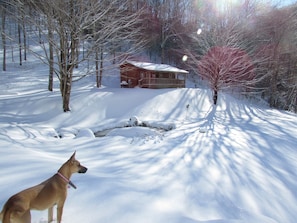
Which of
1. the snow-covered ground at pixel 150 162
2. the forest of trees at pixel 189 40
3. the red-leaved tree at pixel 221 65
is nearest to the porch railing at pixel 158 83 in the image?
the forest of trees at pixel 189 40

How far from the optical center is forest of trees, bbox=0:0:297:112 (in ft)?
34.1

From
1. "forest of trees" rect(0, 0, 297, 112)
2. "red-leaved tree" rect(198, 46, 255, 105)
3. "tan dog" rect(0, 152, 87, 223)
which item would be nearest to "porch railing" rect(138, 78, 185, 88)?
"forest of trees" rect(0, 0, 297, 112)

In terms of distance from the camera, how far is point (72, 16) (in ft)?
32.6

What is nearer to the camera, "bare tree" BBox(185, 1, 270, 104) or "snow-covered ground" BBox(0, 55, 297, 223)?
"snow-covered ground" BBox(0, 55, 297, 223)

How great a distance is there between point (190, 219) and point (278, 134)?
8.73 meters

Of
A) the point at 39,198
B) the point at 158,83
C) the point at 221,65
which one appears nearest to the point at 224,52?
the point at 221,65

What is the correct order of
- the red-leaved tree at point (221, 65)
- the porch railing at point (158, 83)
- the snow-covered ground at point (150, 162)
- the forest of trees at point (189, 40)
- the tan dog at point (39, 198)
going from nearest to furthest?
the tan dog at point (39, 198), the snow-covered ground at point (150, 162), the forest of trees at point (189, 40), the red-leaved tree at point (221, 65), the porch railing at point (158, 83)

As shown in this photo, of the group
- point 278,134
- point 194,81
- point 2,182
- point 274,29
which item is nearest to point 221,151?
point 278,134

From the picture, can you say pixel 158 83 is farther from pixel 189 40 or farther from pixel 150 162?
pixel 150 162

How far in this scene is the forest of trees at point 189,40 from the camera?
10391 millimetres

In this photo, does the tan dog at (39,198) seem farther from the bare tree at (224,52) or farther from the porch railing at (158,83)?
the porch railing at (158,83)

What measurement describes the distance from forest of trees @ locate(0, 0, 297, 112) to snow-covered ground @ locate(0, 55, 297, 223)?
8.36 feet

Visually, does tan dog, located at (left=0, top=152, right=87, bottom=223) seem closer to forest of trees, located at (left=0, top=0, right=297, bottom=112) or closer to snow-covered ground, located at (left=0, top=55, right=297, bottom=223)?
snow-covered ground, located at (left=0, top=55, right=297, bottom=223)

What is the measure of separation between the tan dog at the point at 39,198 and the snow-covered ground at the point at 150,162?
16.0 inches
